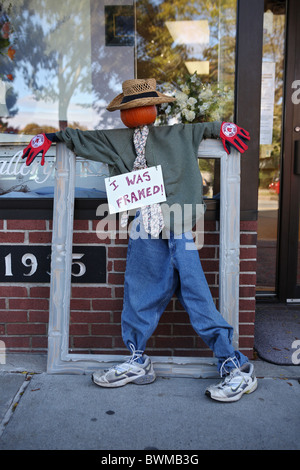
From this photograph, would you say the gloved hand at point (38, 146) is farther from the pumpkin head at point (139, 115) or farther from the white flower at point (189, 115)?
the white flower at point (189, 115)

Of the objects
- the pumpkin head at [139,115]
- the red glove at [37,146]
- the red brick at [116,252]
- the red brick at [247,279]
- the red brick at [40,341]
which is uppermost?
the pumpkin head at [139,115]

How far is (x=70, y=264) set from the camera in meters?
2.62

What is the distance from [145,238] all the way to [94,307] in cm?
68

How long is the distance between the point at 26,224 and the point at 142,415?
1.40 metres

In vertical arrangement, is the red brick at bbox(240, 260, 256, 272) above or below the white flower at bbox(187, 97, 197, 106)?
below

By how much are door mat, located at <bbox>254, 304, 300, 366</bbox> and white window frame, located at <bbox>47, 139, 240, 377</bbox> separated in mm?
492

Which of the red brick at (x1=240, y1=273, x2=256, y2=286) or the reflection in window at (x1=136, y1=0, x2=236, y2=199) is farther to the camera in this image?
the reflection in window at (x1=136, y1=0, x2=236, y2=199)

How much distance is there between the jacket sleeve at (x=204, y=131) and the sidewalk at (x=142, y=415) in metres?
1.41

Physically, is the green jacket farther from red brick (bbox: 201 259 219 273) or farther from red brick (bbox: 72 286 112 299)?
red brick (bbox: 72 286 112 299)

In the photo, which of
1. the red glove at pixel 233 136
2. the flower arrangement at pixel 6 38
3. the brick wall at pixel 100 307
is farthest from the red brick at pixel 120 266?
the flower arrangement at pixel 6 38

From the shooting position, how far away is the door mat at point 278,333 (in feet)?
9.43

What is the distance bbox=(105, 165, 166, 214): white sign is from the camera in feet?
7.86

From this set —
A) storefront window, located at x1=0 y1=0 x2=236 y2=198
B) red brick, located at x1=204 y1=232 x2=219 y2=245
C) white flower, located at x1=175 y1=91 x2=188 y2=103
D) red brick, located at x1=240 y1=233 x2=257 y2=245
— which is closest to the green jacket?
red brick, located at x1=204 y1=232 x2=219 y2=245

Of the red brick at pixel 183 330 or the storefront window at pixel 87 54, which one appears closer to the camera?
the red brick at pixel 183 330
